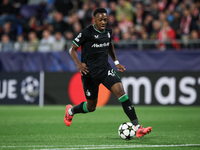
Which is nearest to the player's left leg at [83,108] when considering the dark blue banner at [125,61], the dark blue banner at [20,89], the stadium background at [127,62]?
the stadium background at [127,62]

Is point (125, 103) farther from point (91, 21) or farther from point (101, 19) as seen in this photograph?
point (91, 21)

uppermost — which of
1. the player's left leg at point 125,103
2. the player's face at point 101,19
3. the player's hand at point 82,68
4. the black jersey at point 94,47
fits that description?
the player's face at point 101,19

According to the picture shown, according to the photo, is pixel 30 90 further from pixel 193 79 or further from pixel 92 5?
pixel 193 79

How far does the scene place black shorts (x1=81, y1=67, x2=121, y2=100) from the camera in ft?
26.1

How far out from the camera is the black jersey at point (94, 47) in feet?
26.5

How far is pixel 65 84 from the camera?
16.9m

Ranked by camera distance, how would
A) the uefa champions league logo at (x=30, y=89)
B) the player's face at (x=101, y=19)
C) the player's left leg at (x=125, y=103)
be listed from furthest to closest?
the uefa champions league logo at (x=30, y=89) → the player's face at (x=101, y=19) → the player's left leg at (x=125, y=103)

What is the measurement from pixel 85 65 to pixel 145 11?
1123 centimetres

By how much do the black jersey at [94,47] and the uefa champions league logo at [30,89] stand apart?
909 centimetres

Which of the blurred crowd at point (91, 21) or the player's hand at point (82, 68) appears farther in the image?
the blurred crowd at point (91, 21)

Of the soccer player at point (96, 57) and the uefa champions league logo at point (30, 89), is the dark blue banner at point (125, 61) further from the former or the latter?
the soccer player at point (96, 57)

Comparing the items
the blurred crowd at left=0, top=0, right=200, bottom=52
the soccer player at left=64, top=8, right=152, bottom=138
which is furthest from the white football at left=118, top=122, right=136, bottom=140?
the blurred crowd at left=0, top=0, right=200, bottom=52

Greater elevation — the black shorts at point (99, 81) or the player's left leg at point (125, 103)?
the black shorts at point (99, 81)

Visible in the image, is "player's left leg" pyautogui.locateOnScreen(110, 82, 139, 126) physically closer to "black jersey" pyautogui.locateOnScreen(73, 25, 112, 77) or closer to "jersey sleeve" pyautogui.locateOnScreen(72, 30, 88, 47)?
"black jersey" pyautogui.locateOnScreen(73, 25, 112, 77)
